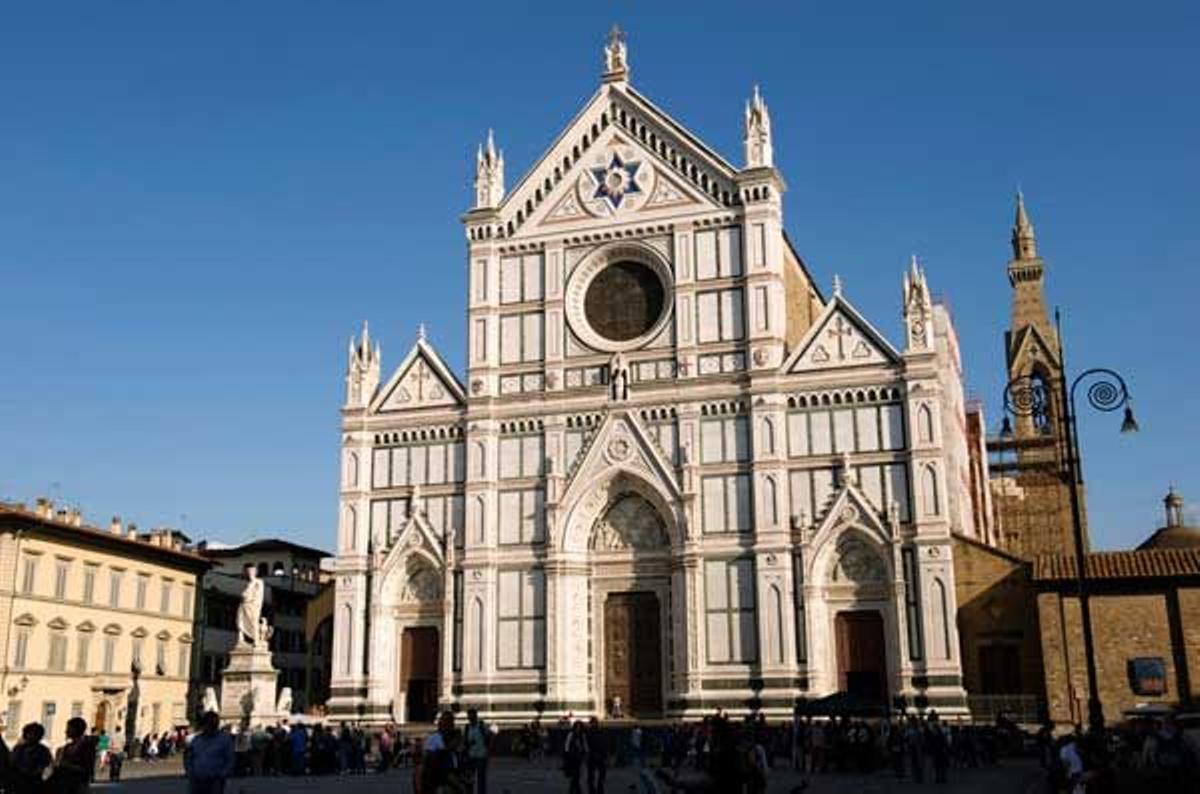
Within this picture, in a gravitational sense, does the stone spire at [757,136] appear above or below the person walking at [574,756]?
above

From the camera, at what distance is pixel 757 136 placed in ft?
142

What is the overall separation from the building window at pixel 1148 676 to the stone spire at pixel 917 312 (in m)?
11.3

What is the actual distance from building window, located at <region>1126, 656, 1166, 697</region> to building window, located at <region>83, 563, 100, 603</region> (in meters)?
35.7

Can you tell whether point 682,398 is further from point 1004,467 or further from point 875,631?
point 1004,467

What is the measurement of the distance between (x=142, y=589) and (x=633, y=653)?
20788mm

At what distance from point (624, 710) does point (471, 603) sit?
636cm

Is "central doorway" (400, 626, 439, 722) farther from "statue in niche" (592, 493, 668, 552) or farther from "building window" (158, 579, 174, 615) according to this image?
"building window" (158, 579, 174, 615)

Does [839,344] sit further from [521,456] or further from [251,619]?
[251,619]

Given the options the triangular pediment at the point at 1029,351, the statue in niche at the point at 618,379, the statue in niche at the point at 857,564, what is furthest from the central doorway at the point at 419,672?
the triangular pediment at the point at 1029,351

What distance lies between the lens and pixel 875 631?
38.9 metres

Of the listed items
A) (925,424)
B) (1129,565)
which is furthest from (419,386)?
(1129,565)

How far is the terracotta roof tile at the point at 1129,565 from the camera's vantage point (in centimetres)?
3584

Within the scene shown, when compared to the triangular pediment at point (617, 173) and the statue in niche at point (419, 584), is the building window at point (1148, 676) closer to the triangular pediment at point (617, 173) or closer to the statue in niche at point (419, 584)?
the triangular pediment at point (617, 173)

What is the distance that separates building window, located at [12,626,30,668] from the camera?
137 feet
